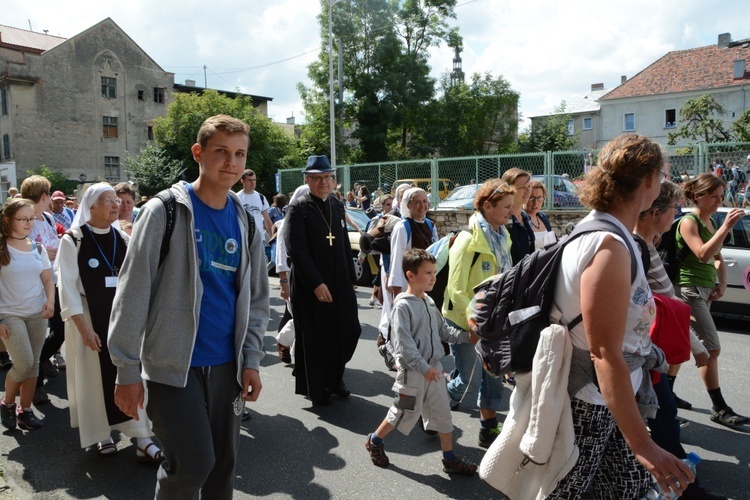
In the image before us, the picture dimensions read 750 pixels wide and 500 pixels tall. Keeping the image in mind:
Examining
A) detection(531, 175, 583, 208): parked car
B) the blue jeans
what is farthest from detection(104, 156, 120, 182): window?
the blue jeans

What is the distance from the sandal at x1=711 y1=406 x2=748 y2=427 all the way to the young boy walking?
2230 millimetres

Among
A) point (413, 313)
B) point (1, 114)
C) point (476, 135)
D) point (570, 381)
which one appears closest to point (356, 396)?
point (413, 313)

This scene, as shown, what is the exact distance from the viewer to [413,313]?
4168 millimetres

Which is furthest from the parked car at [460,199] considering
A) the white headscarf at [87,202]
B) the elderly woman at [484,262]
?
the white headscarf at [87,202]

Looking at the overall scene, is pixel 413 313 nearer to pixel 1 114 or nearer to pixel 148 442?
pixel 148 442

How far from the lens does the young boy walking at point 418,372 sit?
402cm

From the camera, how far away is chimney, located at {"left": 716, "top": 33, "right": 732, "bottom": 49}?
150ft

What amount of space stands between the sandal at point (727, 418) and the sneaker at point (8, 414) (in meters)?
5.68

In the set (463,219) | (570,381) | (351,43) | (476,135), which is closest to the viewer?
(570,381)

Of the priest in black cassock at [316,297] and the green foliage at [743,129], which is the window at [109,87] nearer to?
the green foliage at [743,129]

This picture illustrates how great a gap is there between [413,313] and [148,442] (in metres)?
2.09

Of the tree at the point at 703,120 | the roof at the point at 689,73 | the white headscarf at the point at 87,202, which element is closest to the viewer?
the white headscarf at the point at 87,202

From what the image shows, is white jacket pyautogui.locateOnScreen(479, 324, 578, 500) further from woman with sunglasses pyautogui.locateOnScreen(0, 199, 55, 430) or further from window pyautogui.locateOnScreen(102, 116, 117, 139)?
window pyautogui.locateOnScreen(102, 116, 117, 139)

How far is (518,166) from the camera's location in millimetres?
15297
